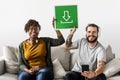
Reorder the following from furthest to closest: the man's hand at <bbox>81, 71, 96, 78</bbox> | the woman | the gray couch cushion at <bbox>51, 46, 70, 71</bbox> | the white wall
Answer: the white wall, the gray couch cushion at <bbox>51, 46, 70, 71</bbox>, the woman, the man's hand at <bbox>81, 71, 96, 78</bbox>

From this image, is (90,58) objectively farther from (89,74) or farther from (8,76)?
(8,76)

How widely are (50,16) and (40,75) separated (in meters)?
1.39

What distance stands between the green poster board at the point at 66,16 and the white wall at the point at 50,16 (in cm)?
81

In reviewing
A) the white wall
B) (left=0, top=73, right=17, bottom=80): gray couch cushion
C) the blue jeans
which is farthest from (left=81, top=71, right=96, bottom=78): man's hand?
the white wall

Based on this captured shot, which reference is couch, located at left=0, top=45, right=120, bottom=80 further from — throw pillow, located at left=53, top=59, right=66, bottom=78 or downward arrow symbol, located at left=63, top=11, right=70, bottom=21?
downward arrow symbol, located at left=63, top=11, right=70, bottom=21

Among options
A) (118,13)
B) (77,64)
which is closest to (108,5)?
(118,13)

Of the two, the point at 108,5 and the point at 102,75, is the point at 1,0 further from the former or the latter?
the point at 102,75

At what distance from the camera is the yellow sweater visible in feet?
11.1

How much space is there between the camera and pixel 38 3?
4.34 meters

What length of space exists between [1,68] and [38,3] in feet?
4.27

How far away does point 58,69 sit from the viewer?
358 centimetres

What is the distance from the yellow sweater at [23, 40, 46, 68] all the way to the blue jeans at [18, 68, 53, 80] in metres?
0.14

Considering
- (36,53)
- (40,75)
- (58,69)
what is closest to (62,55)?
(58,69)

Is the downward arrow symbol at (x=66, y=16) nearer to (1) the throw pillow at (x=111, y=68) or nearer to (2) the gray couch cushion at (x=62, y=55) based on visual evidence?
(2) the gray couch cushion at (x=62, y=55)
